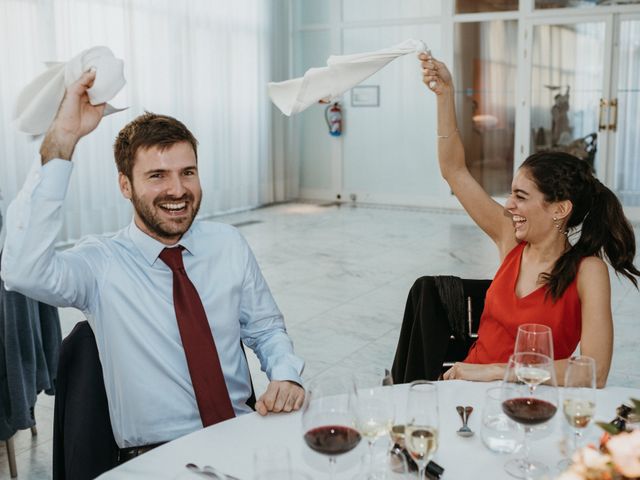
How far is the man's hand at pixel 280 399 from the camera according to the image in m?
1.78

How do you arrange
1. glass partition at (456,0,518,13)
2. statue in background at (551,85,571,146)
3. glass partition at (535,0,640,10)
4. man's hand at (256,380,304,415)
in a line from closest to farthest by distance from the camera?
man's hand at (256,380,304,415) → glass partition at (535,0,640,10) → statue in background at (551,85,571,146) → glass partition at (456,0,518,13)

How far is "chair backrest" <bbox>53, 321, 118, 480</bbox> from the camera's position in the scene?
1.94 m

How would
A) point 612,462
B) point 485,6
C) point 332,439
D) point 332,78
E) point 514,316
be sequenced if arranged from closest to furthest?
→ point 612,462 → point 332,439 → point 514,316 → point 332,78 → point 485,6

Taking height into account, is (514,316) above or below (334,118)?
below

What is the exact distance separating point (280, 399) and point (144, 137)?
0.82 m

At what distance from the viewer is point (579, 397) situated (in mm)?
1441

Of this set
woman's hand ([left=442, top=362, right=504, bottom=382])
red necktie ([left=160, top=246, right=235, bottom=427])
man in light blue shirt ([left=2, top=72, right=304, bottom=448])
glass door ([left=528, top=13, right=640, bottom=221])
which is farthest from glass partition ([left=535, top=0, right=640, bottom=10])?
red necktie ([left=160, top=246, right=235, bottom=427])

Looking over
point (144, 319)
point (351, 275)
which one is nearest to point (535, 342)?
point (144, 319)

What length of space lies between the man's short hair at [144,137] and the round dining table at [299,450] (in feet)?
2.63

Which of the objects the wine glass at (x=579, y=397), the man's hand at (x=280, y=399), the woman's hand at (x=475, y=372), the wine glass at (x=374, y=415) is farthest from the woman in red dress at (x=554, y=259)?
the wine glass at (x=374, y=415)

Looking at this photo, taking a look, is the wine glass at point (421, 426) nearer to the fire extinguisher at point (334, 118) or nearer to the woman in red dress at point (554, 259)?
the woman in red dress at point (554, 259)

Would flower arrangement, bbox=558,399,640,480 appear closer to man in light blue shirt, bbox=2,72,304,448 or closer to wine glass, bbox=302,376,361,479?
wine glass, bbox=302,376,361,479

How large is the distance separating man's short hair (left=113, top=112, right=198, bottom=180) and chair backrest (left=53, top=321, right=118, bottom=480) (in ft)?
1.55

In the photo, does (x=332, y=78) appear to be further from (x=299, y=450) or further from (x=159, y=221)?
(x=299, y=450)
